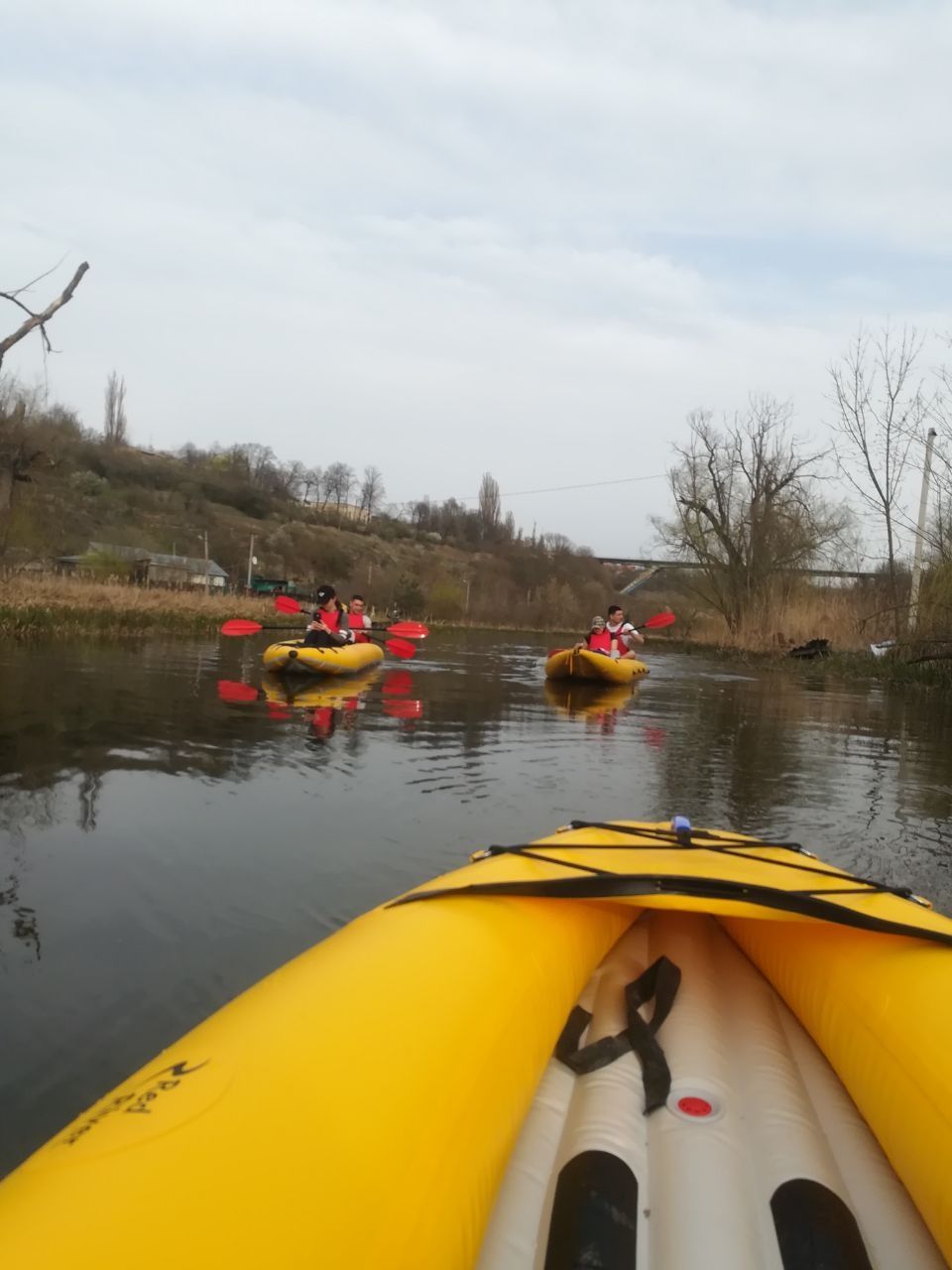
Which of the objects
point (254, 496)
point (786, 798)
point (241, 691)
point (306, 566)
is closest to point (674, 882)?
point (786, 798)

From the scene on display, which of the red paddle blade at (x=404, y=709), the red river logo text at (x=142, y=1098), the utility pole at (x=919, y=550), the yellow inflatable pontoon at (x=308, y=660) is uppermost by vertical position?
the utility pole at (x=919, y=550)

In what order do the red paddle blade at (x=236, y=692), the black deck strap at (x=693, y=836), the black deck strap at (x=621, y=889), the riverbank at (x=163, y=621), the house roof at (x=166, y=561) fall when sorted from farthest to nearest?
the house roof at (x=166, y=561) → the riverbank at (x=163, y=621) → the red paddle blade at (x=236, y=692) → the black deck strap at (x=693, y=836) → the black deck strap at (x=621, y=889)

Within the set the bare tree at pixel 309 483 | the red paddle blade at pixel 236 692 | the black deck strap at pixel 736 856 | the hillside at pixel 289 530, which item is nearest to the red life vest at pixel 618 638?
the red paddle blade at pixel 236 692

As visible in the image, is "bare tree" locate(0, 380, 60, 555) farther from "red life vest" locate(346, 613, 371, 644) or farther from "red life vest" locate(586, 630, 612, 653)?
"red life vest" locate(586, 630, 612, 653)

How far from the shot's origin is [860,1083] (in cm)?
189

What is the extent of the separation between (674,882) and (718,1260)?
98 centimetres

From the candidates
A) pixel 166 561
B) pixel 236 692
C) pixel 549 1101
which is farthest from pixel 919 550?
pixel 166 561

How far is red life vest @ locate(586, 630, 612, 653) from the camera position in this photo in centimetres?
1408

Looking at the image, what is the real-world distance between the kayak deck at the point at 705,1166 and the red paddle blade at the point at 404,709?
655cm

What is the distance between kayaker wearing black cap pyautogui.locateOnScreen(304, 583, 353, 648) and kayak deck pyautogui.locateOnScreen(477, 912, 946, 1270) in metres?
9.63

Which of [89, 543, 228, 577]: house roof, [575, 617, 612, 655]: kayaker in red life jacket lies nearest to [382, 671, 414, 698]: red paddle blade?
[575, 617, 612, 655]: kayaker in red life jacket

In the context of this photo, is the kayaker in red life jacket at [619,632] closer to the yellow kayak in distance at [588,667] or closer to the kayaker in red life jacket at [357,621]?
the yellow kayak in distance at [588,667]

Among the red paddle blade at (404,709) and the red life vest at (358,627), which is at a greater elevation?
the red life vest at (358,627)

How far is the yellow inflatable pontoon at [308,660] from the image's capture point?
36.1 feet
